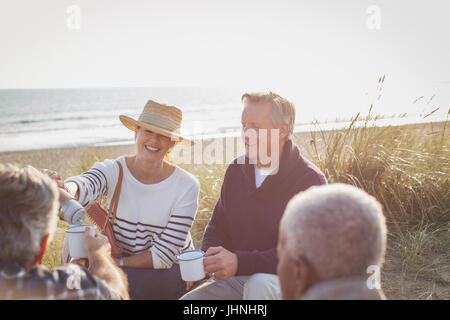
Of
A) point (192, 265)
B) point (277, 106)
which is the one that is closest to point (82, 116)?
point (277, 106)

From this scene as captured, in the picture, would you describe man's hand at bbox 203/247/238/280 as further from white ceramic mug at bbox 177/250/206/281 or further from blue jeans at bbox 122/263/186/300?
blue jeans at bbox 122/263/186/300

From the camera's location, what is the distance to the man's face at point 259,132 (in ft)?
10.2

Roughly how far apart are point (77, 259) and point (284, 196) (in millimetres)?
1340

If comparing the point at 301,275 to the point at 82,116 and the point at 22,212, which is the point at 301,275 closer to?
the point at 22,212

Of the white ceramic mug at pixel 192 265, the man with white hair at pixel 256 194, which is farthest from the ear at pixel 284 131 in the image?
the white ceramic mug at pixel 192 265

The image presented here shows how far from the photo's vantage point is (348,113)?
4824 mm

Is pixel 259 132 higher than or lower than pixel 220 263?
higher

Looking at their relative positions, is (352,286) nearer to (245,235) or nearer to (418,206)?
(245,235)

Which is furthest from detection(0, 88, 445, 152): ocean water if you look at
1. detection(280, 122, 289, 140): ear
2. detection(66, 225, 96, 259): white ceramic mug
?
detection(66, 225, 96, 259): white ceramic mug

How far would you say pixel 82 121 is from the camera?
30500mm

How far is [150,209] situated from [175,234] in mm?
270

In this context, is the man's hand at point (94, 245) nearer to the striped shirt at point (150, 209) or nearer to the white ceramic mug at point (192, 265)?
the white ceramic mug at point (192, 265)

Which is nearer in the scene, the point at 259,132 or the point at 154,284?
the point at 259,132
